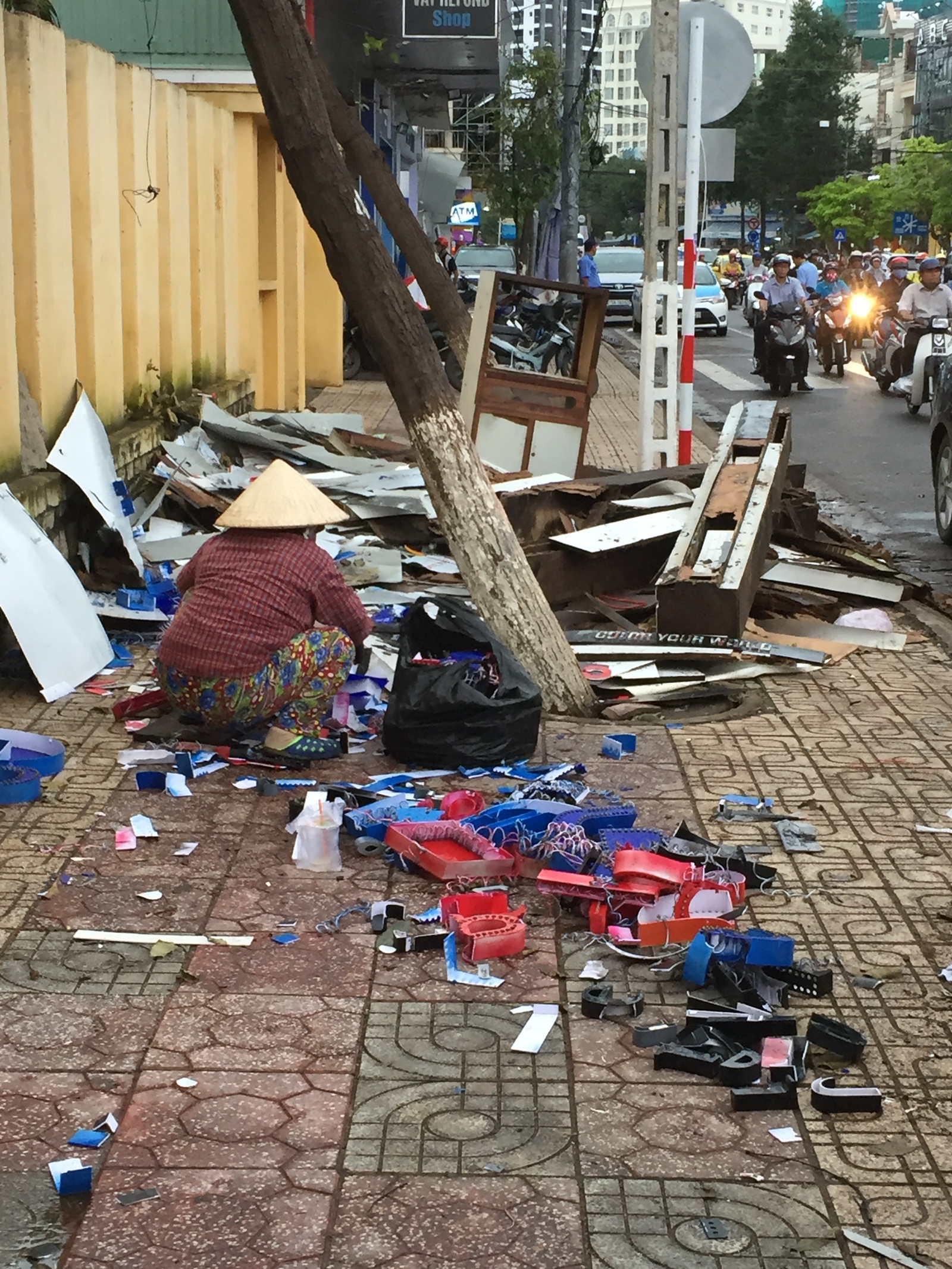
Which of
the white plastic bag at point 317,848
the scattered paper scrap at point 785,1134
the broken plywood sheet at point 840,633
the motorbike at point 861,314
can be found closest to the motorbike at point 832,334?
the motorbike at point 861,314

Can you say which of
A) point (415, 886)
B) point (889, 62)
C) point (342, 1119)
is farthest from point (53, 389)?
point (889, 62)

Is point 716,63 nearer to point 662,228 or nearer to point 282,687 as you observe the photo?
point 662,228

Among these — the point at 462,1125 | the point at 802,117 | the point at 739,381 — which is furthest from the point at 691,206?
the point at 802,117

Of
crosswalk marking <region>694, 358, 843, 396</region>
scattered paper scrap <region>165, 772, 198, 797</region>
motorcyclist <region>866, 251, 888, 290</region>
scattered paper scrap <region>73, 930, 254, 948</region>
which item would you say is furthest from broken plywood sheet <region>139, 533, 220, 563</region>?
motorcyclist <region>866, 251, 888, 290</region>

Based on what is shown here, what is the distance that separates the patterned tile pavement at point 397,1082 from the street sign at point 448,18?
54.1ft

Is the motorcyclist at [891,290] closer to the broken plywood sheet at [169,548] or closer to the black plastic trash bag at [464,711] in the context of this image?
the broken plywood sheet at [169,548]

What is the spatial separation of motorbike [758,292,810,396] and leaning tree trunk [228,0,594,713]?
606 inches

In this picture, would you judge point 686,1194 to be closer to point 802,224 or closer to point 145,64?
point 145,64

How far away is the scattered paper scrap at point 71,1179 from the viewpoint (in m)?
3.47

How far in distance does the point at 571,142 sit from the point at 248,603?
25401 mm

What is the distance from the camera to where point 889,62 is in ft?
400

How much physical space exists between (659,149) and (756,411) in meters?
2.52

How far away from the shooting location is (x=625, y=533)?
9.46 meters

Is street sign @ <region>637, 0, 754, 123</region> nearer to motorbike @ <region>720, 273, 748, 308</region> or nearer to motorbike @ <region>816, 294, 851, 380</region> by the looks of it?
motorbike @ <region>816, 294, 851, 380</region>
